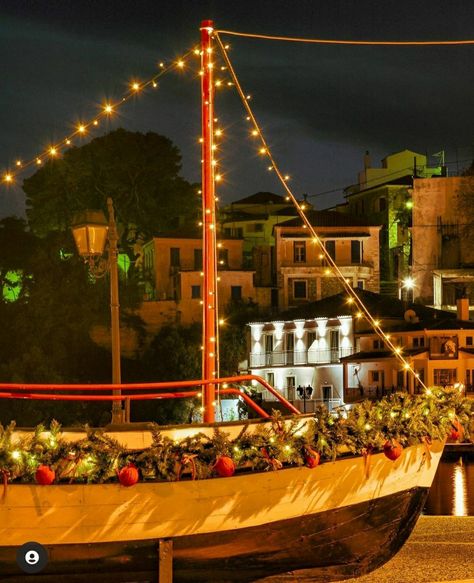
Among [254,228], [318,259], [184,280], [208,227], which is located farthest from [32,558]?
[254,228]

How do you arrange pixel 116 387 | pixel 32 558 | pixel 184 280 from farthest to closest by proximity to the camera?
pixel 184 280, pixel 116 387, pixel 32 558

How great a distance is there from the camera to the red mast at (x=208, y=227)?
9953 millimetres

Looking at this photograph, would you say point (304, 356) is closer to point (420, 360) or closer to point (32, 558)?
point (420, 360)

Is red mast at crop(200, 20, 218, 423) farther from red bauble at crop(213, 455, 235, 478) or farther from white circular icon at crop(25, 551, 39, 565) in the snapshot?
white circular icon at crop(25, 551, 39, 565)

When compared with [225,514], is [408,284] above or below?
above

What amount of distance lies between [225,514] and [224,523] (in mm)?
87

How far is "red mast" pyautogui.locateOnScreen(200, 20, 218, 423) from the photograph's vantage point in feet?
32.7

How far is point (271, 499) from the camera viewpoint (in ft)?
26.1

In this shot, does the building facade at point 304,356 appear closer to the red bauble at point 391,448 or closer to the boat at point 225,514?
the boat at point 225,514

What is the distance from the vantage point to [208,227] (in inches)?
397

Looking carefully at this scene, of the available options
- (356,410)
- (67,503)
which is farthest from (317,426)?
(67,503)

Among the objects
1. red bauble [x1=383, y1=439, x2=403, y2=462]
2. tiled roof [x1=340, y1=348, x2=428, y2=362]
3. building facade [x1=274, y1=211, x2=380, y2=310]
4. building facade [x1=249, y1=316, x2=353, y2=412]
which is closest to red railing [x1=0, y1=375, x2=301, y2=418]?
red bauble [x1=383, y1=439, x2=403, y2=462]

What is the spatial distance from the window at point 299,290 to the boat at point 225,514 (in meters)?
41.3

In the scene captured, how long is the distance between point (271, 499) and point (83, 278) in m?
39.5
